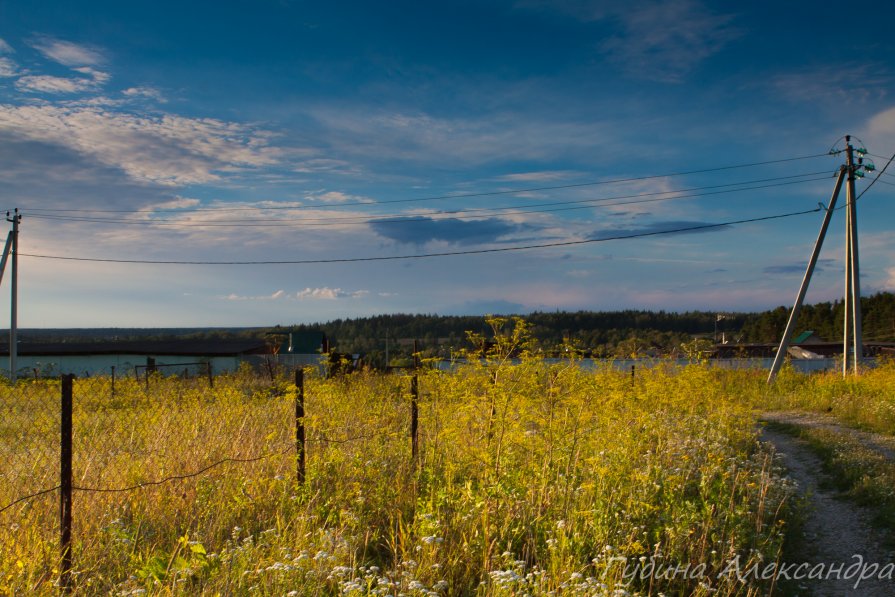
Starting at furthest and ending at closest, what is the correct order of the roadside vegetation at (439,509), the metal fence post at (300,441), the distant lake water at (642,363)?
1. the distant lake water at (642,363)
2. the metal fence post at (300,441)
3. the roadside vegetation at (439,509)

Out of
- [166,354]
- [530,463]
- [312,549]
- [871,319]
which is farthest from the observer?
[871,319]

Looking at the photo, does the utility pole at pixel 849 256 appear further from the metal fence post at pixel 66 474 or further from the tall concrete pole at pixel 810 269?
the metal fence post at pixel 66 474

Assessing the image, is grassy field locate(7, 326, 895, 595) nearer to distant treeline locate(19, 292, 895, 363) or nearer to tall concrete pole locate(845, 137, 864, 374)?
tall concrete pole locate(845, 137, 864, 374)

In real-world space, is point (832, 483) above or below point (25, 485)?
below

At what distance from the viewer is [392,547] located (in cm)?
524

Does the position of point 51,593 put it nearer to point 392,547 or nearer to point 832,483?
point 392,547

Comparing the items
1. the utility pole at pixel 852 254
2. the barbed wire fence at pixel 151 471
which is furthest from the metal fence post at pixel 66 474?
the utility pole at pixel 852 254

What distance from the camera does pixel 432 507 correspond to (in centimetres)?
584

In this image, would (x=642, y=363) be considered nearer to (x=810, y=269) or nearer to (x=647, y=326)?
(x=810, y=269)

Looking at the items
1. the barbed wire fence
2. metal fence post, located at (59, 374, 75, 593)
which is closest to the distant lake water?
the barbed wire fence

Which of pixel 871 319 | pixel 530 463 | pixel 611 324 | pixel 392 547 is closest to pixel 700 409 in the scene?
pixel 530 463

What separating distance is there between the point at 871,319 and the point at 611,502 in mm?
73499

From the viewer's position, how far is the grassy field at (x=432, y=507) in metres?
4.70

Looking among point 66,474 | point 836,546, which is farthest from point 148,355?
point 836,546
